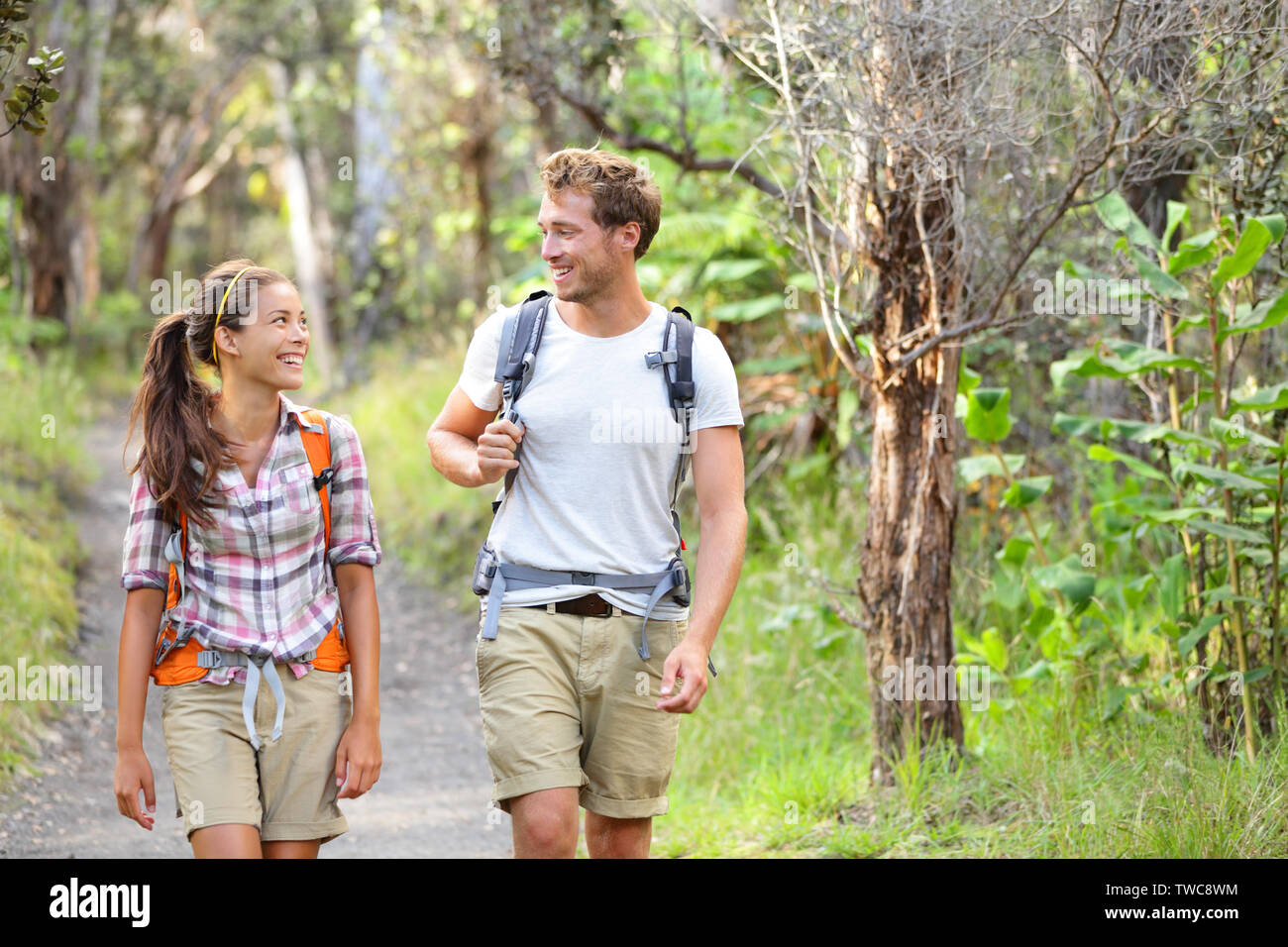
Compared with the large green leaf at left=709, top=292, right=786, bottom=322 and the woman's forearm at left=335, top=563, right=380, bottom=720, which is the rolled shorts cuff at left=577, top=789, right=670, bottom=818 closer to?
the woman's forearm at left=335, top=563, right=380, bottom=720

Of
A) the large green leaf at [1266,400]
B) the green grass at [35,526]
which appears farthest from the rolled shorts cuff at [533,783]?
the green grass at [35,526]

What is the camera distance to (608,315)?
137 inches

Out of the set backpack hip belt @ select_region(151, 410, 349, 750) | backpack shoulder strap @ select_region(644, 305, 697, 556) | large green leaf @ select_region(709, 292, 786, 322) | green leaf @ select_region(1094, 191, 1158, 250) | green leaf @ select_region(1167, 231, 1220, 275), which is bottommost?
backpack hip belt @ select_region(151, 410, 349, 750)

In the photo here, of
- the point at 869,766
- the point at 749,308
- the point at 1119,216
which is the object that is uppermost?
the point at 749,308

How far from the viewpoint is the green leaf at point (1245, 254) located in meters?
4.60

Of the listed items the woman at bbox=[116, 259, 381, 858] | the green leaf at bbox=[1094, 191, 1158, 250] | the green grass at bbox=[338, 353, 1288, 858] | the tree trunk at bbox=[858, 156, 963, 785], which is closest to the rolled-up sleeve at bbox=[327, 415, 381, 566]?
the woman at bbox=[116, 259, 381, 858]

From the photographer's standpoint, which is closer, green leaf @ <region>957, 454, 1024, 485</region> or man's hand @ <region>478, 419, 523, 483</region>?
man's hand @ <region>478, 419, 523, 483</region>

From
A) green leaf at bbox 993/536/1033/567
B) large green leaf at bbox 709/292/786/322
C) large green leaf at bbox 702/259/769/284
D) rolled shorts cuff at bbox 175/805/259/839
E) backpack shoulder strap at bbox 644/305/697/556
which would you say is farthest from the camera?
large green leaf at bbox 702/259/769/284

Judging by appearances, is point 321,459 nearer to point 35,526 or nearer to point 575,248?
point 575,248

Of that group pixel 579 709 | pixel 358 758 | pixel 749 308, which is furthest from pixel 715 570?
pixel 749 308

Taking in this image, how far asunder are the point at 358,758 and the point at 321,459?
29.7 inches

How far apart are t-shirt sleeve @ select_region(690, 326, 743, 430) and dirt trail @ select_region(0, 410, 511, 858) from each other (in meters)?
1.90

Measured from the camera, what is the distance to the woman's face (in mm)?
3238

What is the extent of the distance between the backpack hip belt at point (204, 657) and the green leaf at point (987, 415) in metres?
3.08
